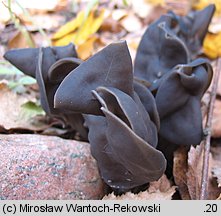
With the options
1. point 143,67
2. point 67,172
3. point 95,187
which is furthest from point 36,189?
point 143,67

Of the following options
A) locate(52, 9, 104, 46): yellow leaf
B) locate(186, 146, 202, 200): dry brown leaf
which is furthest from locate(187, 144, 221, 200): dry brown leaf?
locate(52, 9, 104, 46): yellow leaf

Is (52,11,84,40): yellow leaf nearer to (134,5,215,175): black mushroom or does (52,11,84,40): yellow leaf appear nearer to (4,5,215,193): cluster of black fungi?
(4,5,215,193): cluster of black fungi

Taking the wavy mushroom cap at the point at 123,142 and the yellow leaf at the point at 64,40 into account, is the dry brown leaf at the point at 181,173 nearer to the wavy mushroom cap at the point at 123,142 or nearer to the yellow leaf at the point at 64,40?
the wavy mushroom cap at the point at 123,142

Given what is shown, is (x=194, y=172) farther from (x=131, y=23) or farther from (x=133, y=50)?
(x=131, y=23)

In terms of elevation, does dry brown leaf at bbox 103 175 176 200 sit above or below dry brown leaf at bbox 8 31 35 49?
below

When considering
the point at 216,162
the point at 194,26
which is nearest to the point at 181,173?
the point at 216,162

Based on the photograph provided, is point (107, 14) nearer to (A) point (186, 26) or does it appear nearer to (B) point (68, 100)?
(A) point (186, 26)
